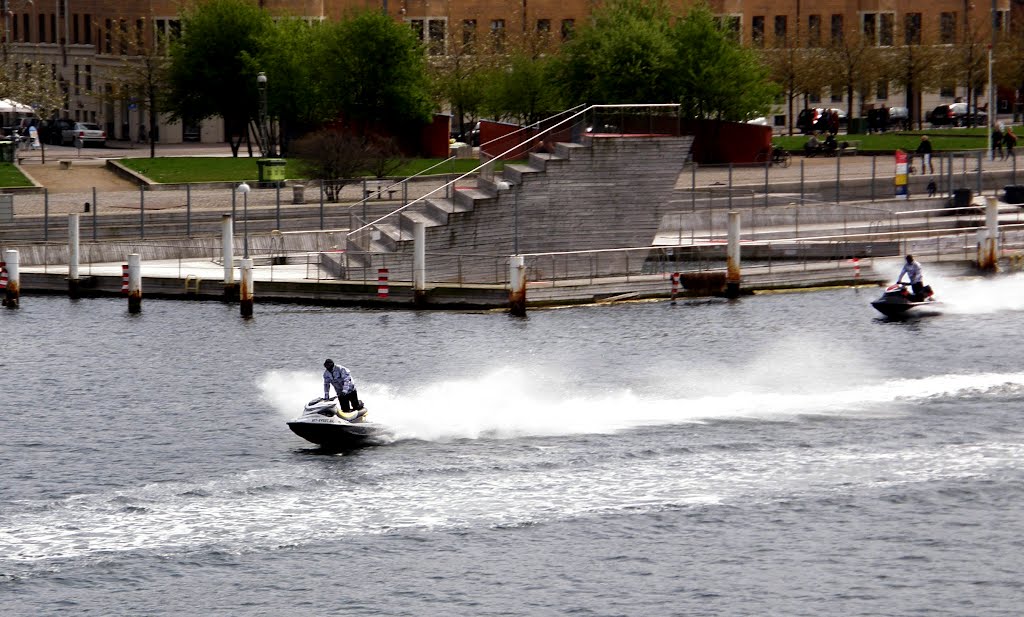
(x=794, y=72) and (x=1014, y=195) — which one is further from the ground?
(x=794, y=72)

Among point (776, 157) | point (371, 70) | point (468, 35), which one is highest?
point (468, 35)

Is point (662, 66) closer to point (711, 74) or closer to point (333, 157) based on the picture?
point (711, 74)

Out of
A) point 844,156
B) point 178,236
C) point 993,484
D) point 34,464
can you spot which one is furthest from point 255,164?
point 993,484

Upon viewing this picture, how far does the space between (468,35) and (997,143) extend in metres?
40.4

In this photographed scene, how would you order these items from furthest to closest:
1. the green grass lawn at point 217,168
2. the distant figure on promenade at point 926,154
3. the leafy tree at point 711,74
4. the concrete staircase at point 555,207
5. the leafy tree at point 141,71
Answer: the leafy tree at point 141,71, the leafy tree at point 711,74, the distant figure on promenade at point 926,154, the green grass lawn at point 217,168, the concrete staircase at point 555,207

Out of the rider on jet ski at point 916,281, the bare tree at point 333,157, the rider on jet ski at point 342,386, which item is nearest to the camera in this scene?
the rider on jet ski at point 342,386

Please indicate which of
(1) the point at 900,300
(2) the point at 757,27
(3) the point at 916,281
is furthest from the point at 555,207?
(2) the point at 757,27

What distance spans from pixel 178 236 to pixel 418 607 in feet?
159

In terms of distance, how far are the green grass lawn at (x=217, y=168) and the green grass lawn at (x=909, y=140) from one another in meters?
25.0

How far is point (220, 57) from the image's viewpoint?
111 metres

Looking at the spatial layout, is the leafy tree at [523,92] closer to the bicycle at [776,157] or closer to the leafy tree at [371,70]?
the leafy tree at [371,70]

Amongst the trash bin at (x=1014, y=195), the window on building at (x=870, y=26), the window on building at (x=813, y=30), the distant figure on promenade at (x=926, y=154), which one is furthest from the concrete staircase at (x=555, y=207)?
the window on building at (x=870, y=26)

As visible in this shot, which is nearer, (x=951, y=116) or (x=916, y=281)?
(x=916, y=281)

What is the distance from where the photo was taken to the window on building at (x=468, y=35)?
128 metres
